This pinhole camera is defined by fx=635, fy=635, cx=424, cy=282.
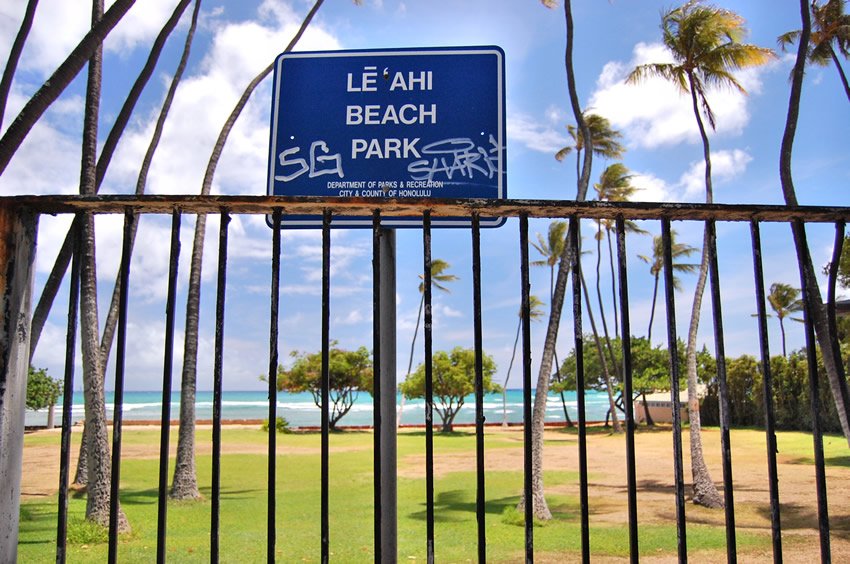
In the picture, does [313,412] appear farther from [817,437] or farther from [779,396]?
[817,437]

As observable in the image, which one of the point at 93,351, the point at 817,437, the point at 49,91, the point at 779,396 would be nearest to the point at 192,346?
the point at 93,351

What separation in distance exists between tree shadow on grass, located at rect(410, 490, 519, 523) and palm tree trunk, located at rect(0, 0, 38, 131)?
9878 mm

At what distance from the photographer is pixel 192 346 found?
45.2 ft

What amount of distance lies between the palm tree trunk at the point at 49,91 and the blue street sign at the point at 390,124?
4.81 ft

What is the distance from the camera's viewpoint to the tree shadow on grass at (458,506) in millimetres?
12844

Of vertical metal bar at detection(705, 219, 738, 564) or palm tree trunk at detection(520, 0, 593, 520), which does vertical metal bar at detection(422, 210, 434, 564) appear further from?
palm tree trunk at detection(520, 0, 593, 520)

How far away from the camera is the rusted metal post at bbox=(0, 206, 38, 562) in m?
2.15

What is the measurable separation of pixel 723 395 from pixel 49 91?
3.80 metres

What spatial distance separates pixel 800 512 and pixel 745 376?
21.8 m

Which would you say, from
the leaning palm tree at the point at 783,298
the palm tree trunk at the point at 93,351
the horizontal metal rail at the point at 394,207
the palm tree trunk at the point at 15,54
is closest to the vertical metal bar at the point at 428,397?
the horizontal metal rail at the point at 394,207

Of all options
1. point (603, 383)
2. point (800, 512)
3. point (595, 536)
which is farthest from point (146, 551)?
point (603, 383)

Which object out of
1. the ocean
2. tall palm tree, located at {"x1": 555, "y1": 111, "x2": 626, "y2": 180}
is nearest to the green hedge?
tall palm tree, located at {"x1": 555, "y1": 111, "x2": 626, "y2": 180}

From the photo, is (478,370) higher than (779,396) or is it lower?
higher

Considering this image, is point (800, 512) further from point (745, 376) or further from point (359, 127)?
point (745, 376)
